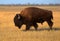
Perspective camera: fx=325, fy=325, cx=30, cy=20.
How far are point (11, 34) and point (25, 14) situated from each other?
10.6 ft

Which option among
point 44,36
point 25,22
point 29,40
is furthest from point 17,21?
point 29,40

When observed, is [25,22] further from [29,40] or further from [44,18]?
[29,40]

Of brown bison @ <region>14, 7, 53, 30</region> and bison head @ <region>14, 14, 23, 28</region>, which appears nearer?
bison head @ <region>14, 14, 23, 28</region>

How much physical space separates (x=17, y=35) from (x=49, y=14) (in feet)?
15.9

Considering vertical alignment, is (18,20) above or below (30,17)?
below

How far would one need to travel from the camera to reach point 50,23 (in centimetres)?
2439

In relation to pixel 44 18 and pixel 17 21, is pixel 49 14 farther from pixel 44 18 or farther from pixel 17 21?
pixel 17 21

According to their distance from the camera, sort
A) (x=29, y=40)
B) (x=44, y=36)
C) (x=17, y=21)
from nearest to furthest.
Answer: (x=29, y=40)
(x=44, y=36)
(x=17, y=21)

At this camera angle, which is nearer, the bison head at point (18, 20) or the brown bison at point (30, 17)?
the bison head at point (18, 20)

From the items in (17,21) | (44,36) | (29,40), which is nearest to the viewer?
(29,40)

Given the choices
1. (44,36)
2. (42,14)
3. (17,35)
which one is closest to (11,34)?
(17,35)

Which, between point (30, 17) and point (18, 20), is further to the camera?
point (30, 17)

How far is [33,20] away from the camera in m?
23.8

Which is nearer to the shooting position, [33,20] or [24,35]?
[24,35]
